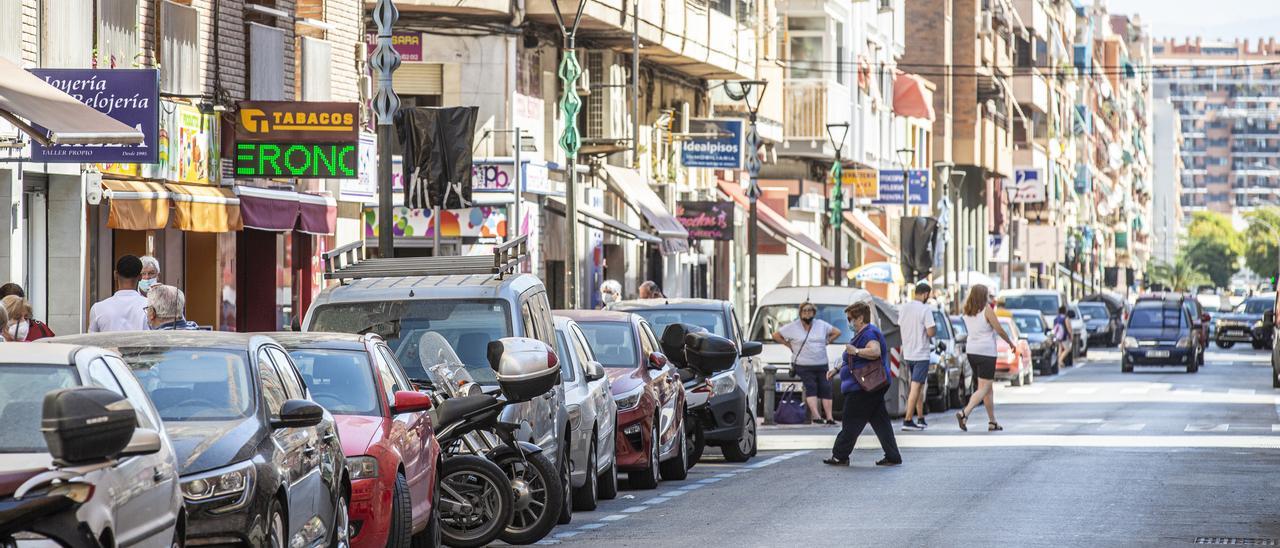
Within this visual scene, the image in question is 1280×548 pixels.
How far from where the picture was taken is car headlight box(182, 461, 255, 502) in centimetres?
Answer: 956

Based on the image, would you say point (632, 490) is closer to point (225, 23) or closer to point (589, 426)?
point (589, 426)

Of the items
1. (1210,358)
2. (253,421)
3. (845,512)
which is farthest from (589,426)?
(1210,358)

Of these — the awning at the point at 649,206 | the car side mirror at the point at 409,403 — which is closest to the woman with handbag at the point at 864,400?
the car side mirror at the point at 409,403

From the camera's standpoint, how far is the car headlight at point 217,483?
9.56 metres

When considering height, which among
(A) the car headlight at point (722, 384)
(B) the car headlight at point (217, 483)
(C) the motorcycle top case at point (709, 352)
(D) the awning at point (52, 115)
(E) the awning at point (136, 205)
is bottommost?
(A) the car headlight at point (722, 384)

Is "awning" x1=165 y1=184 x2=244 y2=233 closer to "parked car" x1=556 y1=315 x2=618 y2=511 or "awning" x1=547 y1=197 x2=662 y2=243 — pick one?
"parked car" x1=556 y1=315 x2=618 y2=511

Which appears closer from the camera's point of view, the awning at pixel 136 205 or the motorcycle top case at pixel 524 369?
the motorcycle top case at pixel 524 369

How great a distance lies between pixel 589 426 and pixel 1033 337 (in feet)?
122

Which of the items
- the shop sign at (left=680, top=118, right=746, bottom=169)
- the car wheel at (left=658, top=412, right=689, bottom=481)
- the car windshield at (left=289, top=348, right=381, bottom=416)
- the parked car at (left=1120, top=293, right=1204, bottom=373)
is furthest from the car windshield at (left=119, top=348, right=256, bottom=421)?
the parked car at (left=1120, top=293, right=1204, bottom=373)

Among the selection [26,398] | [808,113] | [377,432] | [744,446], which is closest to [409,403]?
[377,432]

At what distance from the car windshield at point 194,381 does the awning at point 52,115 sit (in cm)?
386

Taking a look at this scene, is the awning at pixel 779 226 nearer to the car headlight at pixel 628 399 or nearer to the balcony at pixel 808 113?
the balcony at pixel 808 113

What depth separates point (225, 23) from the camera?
28953 millimetres

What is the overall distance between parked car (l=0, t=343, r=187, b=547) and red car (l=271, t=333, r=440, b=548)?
2960 millimetres
